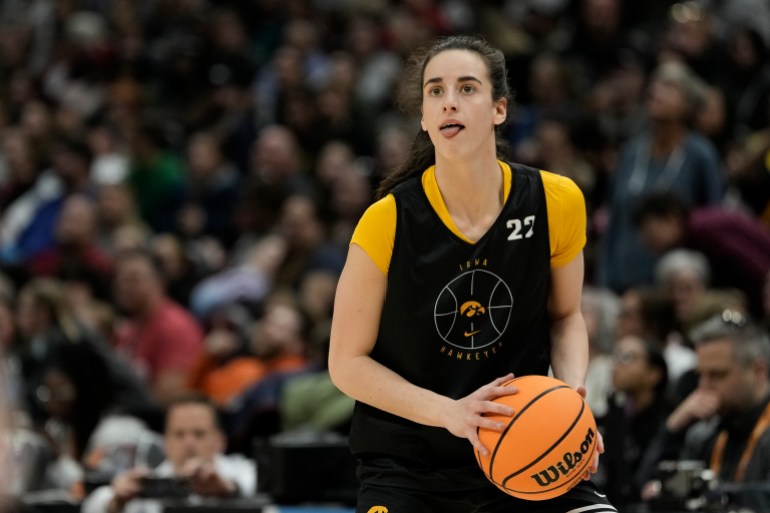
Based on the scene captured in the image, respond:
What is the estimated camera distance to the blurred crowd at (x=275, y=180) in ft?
29.4

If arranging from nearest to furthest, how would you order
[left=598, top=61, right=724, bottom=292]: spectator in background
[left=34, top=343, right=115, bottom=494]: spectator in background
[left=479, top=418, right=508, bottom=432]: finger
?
1. [left=479, top=418, right=508, bottom=432]: finger
2. [left=34, top=343, right=115, bottom=494]: spectator in background
3. [left=598, top=61, right=724, bottom=292]: spectator in background

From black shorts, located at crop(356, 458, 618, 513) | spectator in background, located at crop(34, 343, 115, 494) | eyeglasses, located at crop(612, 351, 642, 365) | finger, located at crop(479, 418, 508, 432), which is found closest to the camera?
finger, located at crop(479, 418, 508, 432)

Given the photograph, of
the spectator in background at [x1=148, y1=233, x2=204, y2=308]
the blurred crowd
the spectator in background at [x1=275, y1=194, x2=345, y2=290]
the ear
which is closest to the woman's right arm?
the ear

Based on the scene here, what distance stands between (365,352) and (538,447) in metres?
→ 0.67

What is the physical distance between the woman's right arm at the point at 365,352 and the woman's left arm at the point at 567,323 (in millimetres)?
481

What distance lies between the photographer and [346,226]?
11.4 metres

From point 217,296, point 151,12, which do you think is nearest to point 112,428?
point 217,296

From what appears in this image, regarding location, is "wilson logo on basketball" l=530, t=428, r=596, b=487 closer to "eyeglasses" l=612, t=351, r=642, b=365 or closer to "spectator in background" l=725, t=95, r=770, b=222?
"eyeglasses" l=612, t=351, r=642, b=365

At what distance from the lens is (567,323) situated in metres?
4.73

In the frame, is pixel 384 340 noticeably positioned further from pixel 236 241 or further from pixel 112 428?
pixel 236 241

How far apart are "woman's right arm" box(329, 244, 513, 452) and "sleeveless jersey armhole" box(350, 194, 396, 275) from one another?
0.8 inches

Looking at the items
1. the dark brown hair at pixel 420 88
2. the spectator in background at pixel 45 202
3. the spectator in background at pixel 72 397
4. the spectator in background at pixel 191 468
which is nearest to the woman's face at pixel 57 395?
the spectator in background at pixel 72 397

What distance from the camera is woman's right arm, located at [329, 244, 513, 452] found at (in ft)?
14.5

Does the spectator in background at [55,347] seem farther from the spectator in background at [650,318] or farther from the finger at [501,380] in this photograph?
the finger at [501,380]
